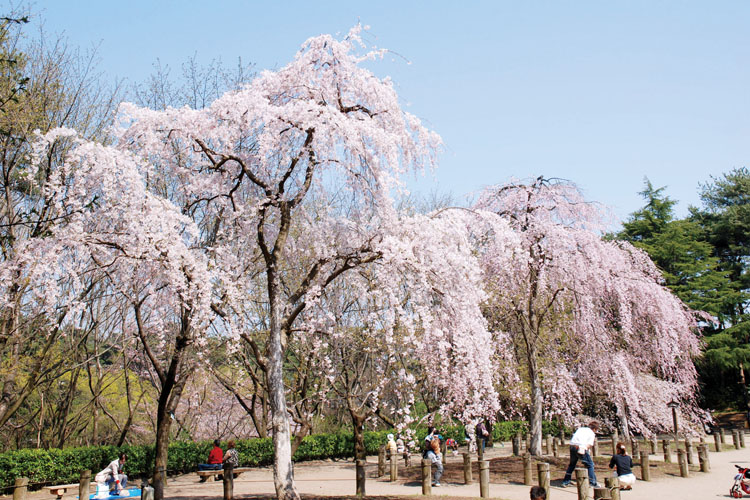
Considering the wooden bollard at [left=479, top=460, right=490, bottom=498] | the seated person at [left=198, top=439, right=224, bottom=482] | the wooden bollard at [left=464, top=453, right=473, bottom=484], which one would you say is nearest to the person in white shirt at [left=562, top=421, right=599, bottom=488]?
the wooden bollard at [left=479, top=460, right=490, bottom=498]

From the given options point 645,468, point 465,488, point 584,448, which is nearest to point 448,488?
point 465,488

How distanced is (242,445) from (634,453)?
13323 millimetres

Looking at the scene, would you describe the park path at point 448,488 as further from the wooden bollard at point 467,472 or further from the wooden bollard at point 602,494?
the wooden bollard at point 602,494

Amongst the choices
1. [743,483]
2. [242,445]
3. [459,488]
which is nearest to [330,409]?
[242,445]

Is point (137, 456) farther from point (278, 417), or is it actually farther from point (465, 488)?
point (465, 488)

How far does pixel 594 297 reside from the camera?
14.2 meters

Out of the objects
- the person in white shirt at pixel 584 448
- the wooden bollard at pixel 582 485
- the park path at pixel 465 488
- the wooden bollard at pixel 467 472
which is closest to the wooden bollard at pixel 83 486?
the park path at pixel 465 488

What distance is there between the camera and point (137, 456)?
16266 millimetres

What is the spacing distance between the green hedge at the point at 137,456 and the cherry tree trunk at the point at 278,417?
8.44 m

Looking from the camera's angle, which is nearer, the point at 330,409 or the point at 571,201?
the point at 571,201

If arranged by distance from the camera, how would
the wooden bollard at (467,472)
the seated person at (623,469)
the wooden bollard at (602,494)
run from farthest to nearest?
the wooden bollard at (467,472) → the seated person at (623,469) → the wooden bollard at (602,494)

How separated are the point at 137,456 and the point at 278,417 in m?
9.40

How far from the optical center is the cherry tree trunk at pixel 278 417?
8.97m

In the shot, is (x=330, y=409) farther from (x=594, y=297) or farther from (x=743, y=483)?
(x=743, y=483)
